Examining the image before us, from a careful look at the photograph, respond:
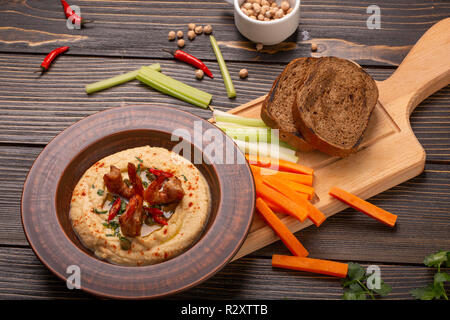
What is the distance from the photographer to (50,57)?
4379mm

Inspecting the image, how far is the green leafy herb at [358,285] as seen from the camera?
3.39 meters

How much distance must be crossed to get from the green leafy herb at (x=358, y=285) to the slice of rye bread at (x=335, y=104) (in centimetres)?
87

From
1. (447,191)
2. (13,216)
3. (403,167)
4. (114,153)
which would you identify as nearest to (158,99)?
(114,153)

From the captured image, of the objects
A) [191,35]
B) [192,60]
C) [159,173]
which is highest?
[191,35]

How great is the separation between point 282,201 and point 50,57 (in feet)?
8.21

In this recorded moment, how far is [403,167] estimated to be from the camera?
147 inches

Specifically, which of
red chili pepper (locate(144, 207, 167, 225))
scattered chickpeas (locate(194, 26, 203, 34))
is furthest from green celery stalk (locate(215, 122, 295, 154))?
scattered chickpeas (locate(194, 26, 203, 34))

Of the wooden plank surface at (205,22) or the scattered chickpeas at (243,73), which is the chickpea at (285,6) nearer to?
the wooden plank surface at (205,22)

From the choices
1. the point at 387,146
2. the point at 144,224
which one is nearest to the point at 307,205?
the point at 387,146

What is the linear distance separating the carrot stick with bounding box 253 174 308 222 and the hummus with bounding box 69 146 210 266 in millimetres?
409

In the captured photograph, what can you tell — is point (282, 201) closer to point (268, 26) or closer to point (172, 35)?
point (268, 26)

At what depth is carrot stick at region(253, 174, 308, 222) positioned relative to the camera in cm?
347

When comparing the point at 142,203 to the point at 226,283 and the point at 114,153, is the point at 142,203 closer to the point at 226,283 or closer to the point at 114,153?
the point at 114,153

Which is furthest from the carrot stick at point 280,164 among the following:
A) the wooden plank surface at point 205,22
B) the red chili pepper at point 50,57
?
the red chili pepper at point 50,57
